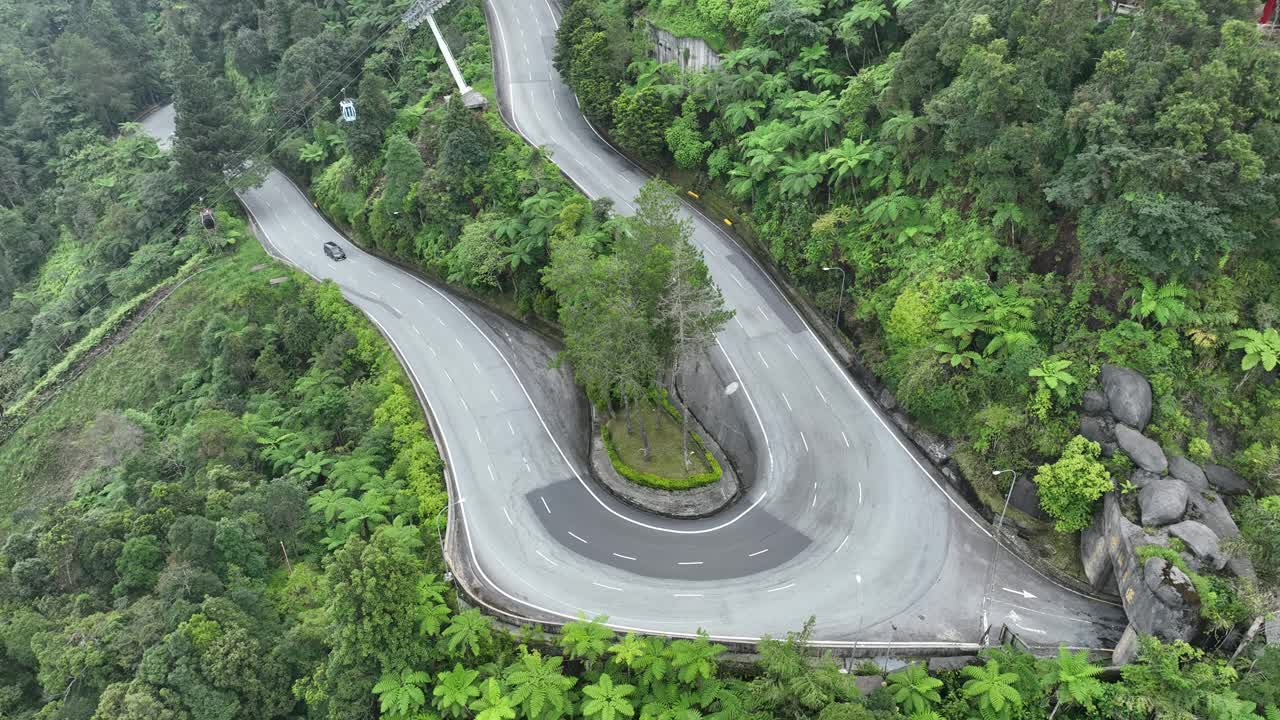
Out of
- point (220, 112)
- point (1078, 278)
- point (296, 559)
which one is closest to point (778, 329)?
point (1078, 278)

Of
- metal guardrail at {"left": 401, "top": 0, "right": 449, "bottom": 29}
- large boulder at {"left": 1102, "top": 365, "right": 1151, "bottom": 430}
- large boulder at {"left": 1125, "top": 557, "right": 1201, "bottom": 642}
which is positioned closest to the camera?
large boulder at {"left": 1125, "top": 557, "right": 1201, "bottom": 642}

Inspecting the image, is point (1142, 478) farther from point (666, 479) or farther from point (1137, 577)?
point (666, 479)

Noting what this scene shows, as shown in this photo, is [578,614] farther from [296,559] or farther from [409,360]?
[409,360]

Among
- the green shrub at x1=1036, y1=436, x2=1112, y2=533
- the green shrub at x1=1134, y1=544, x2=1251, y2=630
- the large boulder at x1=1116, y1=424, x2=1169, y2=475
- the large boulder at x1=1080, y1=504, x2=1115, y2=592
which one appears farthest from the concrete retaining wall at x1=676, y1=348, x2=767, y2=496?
the green shrub at x1=1134, y1=544, x2=1251, y2=630

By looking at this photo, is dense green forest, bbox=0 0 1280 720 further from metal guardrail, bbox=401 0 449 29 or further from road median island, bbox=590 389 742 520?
metal guardrail, bbox=401 0 449 29

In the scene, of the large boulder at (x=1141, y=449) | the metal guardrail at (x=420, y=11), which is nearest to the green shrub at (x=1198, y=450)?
the large boulder at (x=1141, y=449)

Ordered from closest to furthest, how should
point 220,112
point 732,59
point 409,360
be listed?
point 409,360 < point 732,59 < point 220,112
